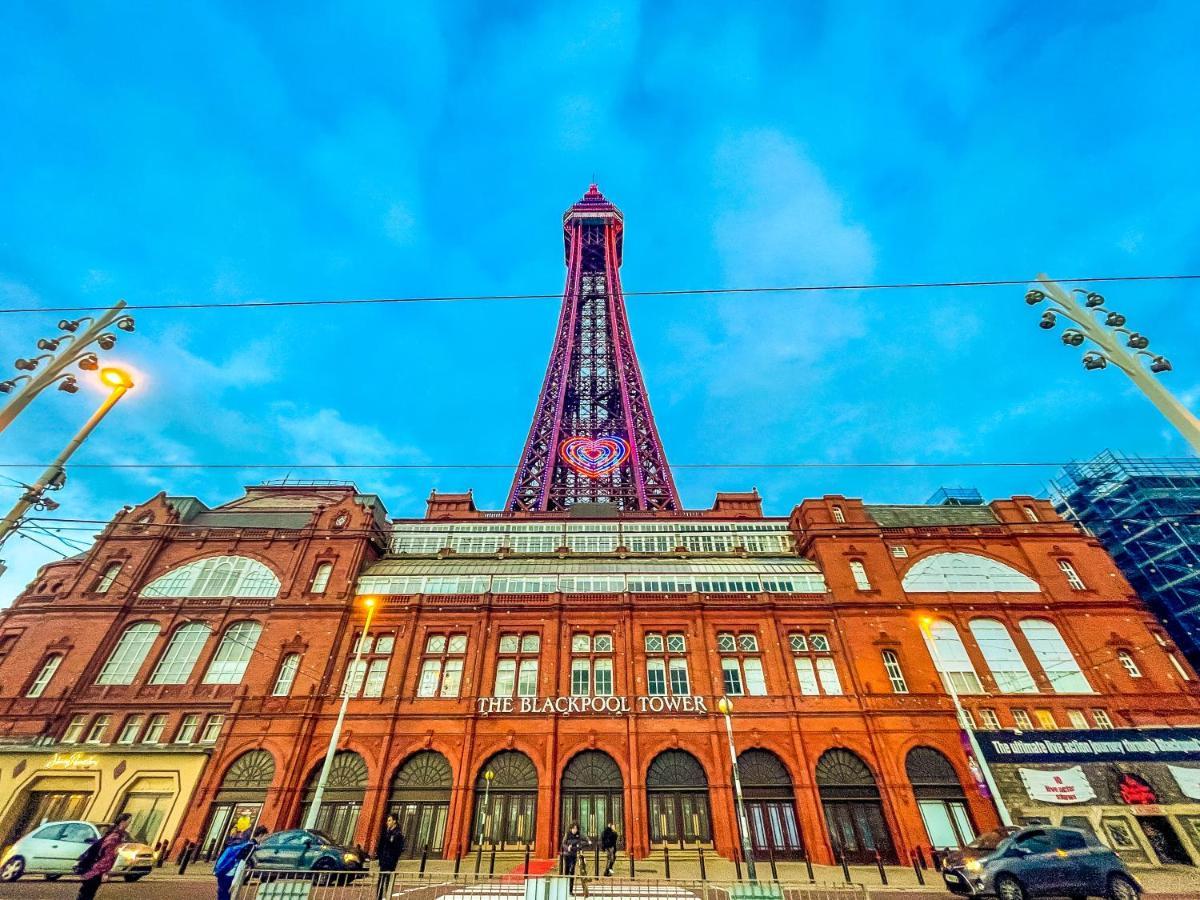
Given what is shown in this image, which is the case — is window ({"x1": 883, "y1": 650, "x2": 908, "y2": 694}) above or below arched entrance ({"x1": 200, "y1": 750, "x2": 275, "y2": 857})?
above

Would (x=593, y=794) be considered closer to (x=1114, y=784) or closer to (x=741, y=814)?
(x=741, y=814)

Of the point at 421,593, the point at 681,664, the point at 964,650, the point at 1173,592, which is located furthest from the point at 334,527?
the point at 1173,592

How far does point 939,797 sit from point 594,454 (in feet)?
124

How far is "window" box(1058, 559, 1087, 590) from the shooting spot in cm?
3054

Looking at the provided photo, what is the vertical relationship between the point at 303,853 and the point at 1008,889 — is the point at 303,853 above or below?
above

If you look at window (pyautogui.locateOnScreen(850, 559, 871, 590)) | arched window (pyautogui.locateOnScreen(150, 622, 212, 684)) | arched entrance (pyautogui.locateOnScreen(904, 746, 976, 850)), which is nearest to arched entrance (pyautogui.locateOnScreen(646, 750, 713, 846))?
arched entrance (pyautogui.locateOnScreen(904, 746, 976, 850))

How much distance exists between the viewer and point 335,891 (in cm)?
1280

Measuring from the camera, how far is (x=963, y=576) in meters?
31.2

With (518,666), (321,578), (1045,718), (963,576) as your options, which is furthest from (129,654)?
(1045,718)

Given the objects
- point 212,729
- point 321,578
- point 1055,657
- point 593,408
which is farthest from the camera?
point 593,408

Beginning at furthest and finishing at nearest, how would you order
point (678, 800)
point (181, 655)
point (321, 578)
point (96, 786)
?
point (321, 578) < point (181, 655) < point (96, 786) < point (678, 800)

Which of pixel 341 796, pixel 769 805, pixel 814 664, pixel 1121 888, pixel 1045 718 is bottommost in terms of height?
pixel 1121 888

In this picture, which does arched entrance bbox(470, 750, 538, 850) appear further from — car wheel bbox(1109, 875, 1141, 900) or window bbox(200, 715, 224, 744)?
car wheel bbox(1109, 875, 1141, 900)

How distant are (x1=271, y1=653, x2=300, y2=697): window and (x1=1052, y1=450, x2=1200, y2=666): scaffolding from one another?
50766 millimetres
